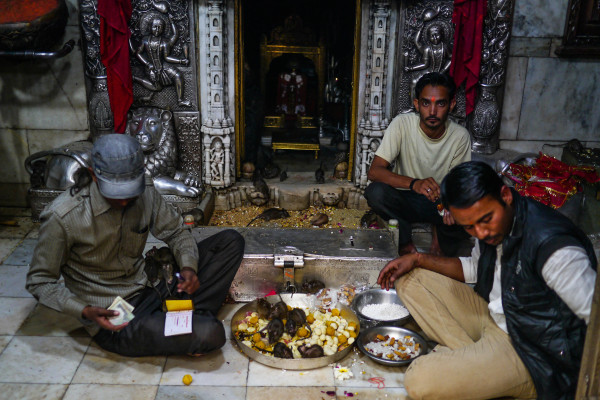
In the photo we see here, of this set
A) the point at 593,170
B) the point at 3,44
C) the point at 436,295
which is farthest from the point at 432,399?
the point at 3,44

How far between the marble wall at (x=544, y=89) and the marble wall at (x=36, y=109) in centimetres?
454

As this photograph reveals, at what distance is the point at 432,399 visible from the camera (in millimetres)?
2975

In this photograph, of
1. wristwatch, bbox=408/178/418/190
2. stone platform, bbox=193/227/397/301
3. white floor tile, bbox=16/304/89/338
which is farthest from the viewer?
wristwatch, bbox=408/178/418/190

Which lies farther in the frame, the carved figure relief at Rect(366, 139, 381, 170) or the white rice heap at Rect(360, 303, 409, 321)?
the carved figure relief at Rect(366, 139, 381, 170)

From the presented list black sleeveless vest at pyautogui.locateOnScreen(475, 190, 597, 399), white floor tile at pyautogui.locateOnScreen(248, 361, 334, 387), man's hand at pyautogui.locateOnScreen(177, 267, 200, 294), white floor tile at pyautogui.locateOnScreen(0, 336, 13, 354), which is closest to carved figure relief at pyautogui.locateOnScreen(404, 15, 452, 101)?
black sleeveless vest at pyautogui.locateOnScreen(475, 190, 597, 399)

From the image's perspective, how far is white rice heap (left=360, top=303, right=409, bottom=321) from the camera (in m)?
3.97

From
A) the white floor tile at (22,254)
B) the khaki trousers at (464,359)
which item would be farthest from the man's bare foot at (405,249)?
the white floor tile at (22,254)

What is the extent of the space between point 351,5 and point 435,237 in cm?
406

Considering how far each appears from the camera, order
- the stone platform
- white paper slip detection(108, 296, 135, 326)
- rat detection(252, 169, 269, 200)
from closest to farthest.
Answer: white paper slip detection(108, 296, 135, 326)
the stone platform
rat detection(252, 169, 269, 200)

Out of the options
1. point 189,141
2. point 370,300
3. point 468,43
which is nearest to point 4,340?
point 370,300

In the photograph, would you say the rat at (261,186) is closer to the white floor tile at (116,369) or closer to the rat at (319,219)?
the rat at (319,219)

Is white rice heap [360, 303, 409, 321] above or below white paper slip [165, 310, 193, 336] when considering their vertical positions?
below

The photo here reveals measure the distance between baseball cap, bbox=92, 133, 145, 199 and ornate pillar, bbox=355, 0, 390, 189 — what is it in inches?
134

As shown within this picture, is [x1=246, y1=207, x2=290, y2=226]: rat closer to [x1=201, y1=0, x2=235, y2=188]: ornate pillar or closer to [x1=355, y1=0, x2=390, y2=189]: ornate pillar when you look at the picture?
[x1=201, y1=0, x2=235, y2=188]: ornate pillar
